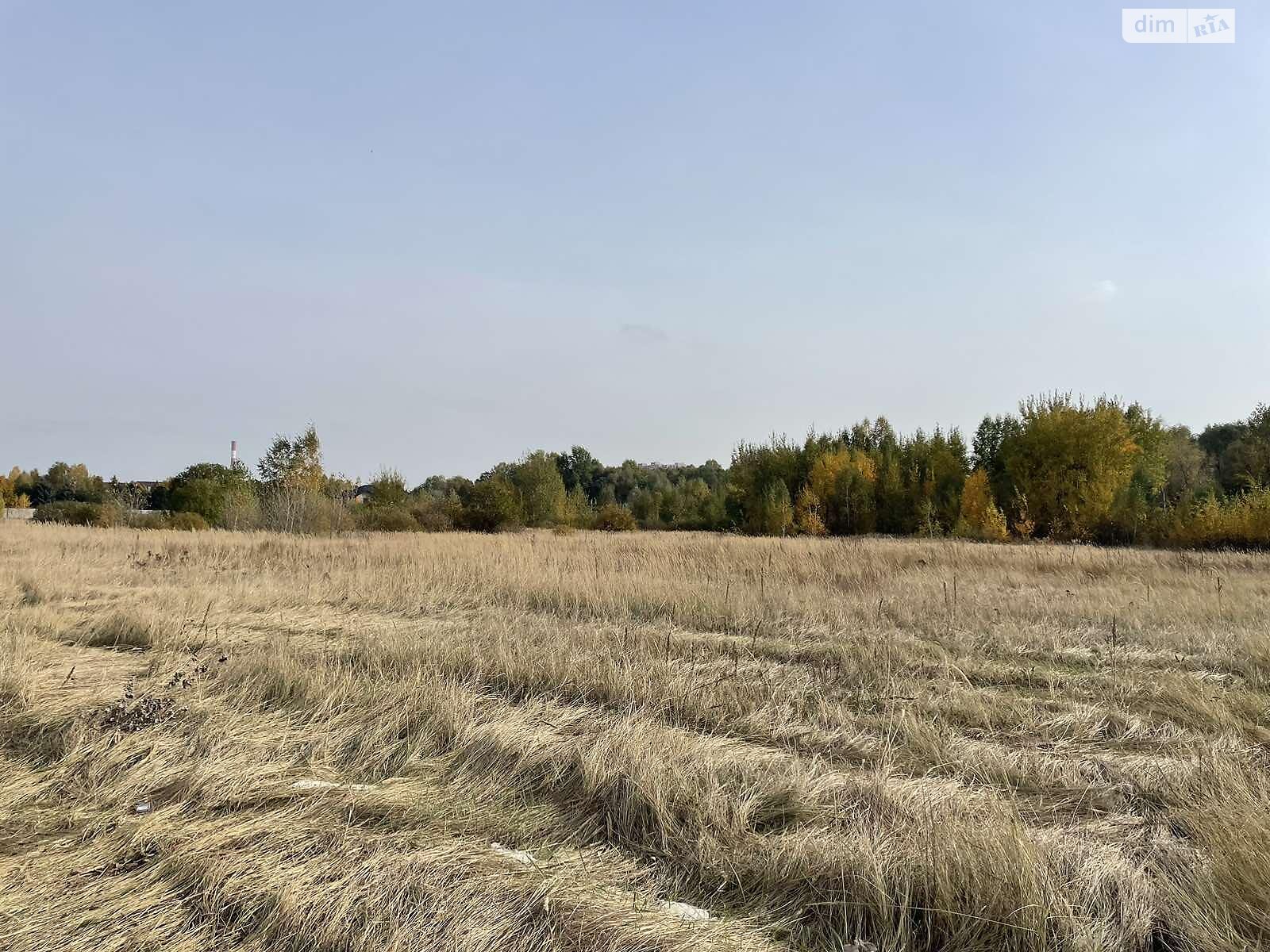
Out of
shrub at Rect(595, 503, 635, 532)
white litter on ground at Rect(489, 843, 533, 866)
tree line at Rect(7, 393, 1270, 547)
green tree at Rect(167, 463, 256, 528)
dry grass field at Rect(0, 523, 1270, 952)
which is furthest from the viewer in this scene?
shrub at Rect(595, 503, 635, 532)

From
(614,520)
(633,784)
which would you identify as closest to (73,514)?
(614,520)

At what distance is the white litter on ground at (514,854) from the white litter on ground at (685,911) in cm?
56

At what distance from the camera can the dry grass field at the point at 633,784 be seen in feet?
8.02

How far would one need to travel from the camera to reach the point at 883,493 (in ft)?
134

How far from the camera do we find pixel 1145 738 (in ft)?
14.4

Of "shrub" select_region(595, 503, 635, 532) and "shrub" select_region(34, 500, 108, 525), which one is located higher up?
"shrub" select_region(34, 500, 108, 525)

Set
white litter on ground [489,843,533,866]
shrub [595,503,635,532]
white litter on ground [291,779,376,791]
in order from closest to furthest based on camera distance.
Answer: white litter on ground [489,843,533,866]
white litter on ground [291,779,376,791]
shrub [595,503,635,532]

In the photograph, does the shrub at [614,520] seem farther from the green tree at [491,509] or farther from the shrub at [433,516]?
the shrub at [433,516]

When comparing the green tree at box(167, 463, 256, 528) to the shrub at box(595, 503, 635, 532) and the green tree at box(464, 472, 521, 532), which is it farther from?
the shrub at box(595, 503, 635, 532)

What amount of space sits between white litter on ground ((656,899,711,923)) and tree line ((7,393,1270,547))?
2647cm

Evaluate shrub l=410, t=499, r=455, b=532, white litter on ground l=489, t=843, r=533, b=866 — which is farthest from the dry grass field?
shrub l=410, t=499, r=455, b=532

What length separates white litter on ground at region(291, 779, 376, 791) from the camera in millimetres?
3408

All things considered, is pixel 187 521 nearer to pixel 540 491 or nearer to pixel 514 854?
pixel 540 491

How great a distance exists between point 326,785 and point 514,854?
1131 millimetres
